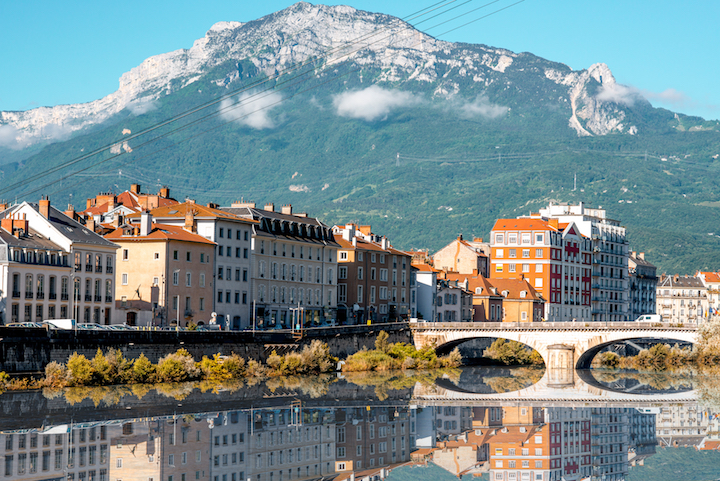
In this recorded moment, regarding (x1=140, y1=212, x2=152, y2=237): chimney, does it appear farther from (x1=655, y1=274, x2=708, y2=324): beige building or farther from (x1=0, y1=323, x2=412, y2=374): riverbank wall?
(x1=655, y1=274, x2=708, y2=324): beige building

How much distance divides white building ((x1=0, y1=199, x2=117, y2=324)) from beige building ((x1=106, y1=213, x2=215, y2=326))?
12.3 ft

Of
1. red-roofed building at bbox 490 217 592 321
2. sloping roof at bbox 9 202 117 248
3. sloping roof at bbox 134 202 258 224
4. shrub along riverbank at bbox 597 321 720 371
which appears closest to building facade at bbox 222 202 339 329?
sloping roof at bbox 134 202 258 224

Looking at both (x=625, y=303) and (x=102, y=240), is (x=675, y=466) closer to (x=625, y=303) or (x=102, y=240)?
(x=102, y=240)

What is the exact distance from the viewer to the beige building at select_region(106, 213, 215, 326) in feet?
259

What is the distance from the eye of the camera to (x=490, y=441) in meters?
44.6

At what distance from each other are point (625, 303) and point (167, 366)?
10589 centimetres

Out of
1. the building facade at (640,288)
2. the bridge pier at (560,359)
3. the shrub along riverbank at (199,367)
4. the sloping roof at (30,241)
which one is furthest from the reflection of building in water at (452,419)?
the building facade at (640,288)

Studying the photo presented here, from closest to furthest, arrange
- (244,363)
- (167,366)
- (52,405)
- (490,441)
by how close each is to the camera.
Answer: (490,441)
(52,405)
(167,366)
(244,363)

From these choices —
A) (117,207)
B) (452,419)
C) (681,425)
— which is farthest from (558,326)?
(452,419)

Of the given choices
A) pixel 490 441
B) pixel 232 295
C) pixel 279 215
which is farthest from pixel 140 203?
pixel 490 441

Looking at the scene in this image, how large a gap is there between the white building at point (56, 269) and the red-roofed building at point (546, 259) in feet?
235

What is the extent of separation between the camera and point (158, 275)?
79.2 m

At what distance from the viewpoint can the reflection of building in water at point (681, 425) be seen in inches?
Answer: 1858

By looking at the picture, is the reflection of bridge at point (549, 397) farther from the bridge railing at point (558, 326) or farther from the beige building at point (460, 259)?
the beige building at point (460, 259)
